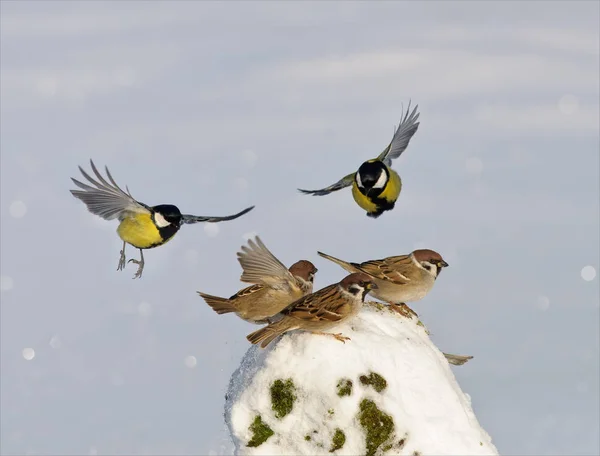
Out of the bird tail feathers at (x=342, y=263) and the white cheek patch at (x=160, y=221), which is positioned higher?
the white cheek patch at (x=160, y=221)

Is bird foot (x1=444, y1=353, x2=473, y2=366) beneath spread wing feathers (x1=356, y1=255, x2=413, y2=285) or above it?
beneath

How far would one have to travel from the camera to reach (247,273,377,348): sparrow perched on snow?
38.1ft

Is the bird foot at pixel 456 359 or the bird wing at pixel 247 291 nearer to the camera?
the bird wing at pixel 247 291

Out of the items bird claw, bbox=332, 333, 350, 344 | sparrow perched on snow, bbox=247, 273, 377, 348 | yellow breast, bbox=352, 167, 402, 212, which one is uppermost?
yellow breast, bbox=352, 167, 402, 212

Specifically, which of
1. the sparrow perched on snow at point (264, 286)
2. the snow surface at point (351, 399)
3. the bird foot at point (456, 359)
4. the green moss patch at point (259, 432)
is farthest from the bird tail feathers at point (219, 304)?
the bird foot at point (456, 359)

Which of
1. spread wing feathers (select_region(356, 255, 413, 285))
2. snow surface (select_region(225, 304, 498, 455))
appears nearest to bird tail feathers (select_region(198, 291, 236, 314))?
snow surface (select_region(225, 304, 498, 455))

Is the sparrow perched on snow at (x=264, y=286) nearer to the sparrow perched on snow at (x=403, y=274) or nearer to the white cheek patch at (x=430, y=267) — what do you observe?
the sparrow perched on snow at (x=403, y=274)

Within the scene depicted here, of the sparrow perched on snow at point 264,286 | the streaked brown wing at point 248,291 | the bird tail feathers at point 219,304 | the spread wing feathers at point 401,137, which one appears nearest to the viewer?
the sparrow perched on snow at point 264,286

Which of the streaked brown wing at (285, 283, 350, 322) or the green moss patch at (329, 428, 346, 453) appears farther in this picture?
the streaked brown wing at (285, 283, 350, 322)

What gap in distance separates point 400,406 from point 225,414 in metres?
2.43

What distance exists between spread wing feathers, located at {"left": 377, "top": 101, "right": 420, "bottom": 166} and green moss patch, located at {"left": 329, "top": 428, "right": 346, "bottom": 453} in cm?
896

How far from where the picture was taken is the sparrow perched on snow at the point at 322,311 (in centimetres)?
1162

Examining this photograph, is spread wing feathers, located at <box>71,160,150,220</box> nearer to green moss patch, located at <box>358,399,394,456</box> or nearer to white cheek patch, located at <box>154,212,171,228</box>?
white cheek patch, located at <box>154,212,171,228</box>

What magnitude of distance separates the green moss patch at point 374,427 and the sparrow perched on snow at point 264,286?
83.8 inches
